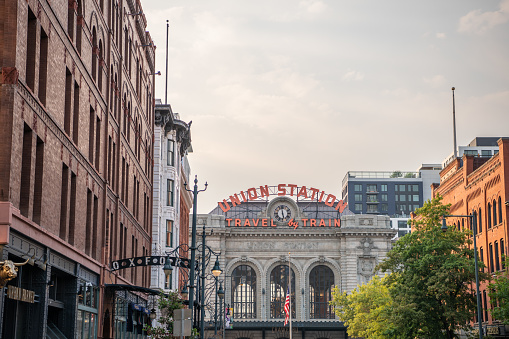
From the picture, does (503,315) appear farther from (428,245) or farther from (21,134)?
(21,134)

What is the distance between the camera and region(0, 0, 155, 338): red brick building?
2339 cm

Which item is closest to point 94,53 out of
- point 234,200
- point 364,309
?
point 364,309

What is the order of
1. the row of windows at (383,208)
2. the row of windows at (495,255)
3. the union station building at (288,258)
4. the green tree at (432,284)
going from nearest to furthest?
1. the green tree at (432,284)
2. the row of windows at (495,255)
3. the union station building at (288,258)
4. the row of windows at (383,208)

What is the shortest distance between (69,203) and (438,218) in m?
31.2

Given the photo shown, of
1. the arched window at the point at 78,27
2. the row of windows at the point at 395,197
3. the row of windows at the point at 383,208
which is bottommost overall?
the arched window at the point at 78,27

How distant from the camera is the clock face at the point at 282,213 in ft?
361

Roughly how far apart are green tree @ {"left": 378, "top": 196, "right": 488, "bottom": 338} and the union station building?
2088 inches

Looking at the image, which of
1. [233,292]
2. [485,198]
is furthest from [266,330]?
[485,198]

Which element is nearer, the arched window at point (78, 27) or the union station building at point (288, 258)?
the arched window at point (78, 27)

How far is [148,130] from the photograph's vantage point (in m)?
59.9

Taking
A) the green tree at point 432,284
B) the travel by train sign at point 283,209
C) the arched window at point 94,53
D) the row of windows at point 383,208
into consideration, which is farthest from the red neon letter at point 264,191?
the row of windows at point 383,208

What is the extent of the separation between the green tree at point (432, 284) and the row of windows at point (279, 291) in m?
53.9

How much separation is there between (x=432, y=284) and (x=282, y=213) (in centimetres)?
5795

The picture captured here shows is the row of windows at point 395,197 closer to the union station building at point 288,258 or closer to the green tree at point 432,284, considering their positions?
the union station building at point 288,258
